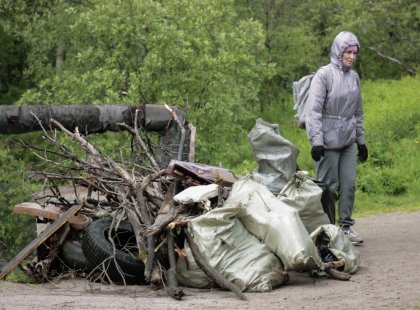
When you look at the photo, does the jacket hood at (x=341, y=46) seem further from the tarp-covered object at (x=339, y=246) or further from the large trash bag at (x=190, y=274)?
the large trash bag at (x=190, y=274)

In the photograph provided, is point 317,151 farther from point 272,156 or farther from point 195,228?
point 195,228

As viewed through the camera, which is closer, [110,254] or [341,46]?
[110,254]

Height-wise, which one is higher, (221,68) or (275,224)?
(221,68)

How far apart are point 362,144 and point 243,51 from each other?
11.2 meters

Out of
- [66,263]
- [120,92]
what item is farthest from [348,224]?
[120,92]

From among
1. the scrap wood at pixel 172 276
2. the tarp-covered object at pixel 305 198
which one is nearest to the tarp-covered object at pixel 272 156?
the tarp-covered object at pixel 305 198

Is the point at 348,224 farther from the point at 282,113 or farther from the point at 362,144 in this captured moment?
the point at 282,113

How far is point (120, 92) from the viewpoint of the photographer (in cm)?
1775

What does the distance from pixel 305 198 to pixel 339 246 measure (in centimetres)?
64

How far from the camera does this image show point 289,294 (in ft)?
24.0

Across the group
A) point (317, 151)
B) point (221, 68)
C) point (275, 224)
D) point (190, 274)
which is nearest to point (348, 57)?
point (317, 151)

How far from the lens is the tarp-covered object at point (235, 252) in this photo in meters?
7.56

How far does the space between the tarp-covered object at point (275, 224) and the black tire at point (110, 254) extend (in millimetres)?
1006

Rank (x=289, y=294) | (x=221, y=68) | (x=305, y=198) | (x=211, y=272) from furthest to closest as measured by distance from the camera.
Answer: (x=221, y=68)
(x=305, y=198)
(x=211, y=272)
(x=289, y=294)
